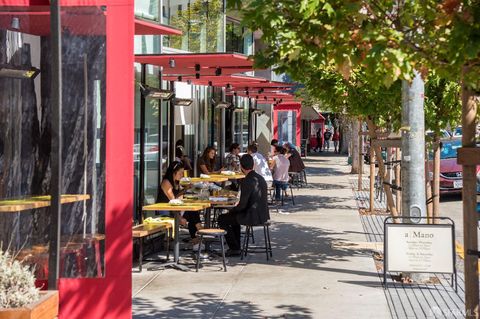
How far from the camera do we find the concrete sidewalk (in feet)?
30.6

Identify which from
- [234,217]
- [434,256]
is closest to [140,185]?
[234,217]

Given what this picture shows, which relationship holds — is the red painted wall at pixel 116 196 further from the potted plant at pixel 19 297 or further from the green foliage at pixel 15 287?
the green foliage at pixel 15 287

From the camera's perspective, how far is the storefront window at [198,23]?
18531 millimetres

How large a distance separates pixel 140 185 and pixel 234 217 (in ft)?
6.31

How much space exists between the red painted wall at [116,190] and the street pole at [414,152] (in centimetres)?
462

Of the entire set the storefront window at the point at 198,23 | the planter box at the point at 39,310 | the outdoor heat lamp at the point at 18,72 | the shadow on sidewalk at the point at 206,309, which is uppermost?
the storefront window at the point at 198,23

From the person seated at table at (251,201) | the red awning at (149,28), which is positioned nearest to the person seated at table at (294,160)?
the person seated at table at (251,201)

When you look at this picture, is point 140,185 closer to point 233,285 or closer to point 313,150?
point 233,285

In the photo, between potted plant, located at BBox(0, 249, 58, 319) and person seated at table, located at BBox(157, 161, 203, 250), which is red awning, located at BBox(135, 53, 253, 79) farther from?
potted plant, located at BBox(0, 249, 58, 319)

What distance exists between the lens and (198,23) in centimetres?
1945

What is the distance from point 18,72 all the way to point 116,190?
1.47m

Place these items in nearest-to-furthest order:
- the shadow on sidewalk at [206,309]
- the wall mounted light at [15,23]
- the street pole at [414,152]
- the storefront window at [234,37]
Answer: the wall mounted light at [15,23] < the shadow on sidewalk at [206,309] < the street pole at [414,152] < the storefront window at [234,37]

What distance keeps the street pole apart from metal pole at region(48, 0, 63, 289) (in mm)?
5311

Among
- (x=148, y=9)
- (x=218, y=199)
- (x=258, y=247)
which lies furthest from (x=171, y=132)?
(x=258, y=247)
